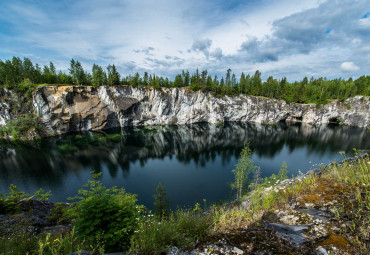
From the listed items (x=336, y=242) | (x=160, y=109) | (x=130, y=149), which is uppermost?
(x=160, y=109)

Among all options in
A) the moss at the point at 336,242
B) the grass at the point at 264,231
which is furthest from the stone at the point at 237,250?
the moss at the point at 336,242

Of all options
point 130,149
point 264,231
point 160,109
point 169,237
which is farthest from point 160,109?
point 264,231

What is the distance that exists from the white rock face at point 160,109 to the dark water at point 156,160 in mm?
10344

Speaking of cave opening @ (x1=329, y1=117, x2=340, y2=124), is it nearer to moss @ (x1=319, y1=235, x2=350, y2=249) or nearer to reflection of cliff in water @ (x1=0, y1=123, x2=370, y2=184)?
reflection of cliff in water @ (x1=0, y1=123, x2=370, y2=184)

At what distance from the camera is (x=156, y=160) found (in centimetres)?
3525

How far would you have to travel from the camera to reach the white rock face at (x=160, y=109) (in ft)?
175

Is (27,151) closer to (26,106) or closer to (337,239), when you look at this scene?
(26,106)

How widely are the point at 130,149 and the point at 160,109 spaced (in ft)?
109

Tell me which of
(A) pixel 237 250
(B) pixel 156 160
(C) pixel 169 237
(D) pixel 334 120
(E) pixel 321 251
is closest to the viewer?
(E) pixel 321 251

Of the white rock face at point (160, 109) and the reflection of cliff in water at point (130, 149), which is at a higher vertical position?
the white rock face at point (160, 109)

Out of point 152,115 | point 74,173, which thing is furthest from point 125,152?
point 152,115

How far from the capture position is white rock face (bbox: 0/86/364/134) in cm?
5344

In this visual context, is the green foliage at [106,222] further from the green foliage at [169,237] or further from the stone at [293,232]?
the stone at [293,232]

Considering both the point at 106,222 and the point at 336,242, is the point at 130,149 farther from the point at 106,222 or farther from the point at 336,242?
the point at 336,242
